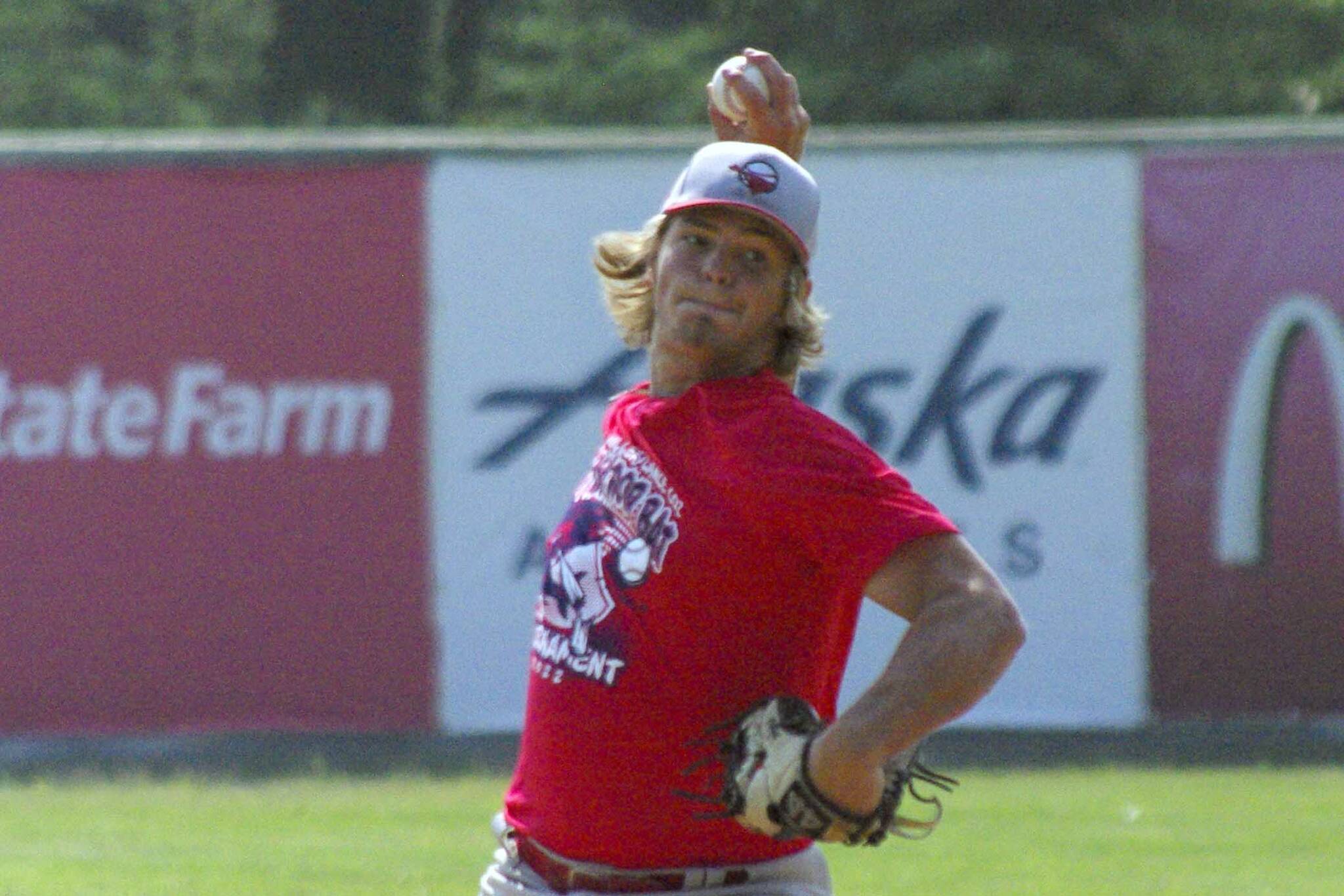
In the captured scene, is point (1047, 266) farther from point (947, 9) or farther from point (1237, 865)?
point (947, 9)

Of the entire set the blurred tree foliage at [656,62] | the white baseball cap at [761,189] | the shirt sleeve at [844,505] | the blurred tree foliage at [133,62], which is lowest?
the blurred tree foliage at [133,62]

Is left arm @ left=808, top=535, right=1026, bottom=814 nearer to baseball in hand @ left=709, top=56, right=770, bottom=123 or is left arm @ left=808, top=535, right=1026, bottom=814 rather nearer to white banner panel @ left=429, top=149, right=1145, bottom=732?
baseball in hand @ left=709, top=56, right=770, bottom=123

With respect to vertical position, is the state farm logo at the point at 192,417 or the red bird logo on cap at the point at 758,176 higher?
the red bird logo on cap at the point at 758,176

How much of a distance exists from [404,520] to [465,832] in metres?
2.46

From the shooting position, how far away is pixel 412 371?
10.8 meters

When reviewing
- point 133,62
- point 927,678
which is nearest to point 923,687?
point 927,678

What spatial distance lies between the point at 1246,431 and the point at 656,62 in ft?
49.5

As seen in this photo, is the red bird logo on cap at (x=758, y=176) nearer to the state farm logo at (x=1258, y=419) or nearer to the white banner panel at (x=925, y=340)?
the white banner panel at (x=925, y=340)

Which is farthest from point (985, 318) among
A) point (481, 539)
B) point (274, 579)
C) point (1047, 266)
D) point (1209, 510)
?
point (274, 579)

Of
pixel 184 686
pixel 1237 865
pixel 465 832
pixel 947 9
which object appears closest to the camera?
pixel 1237 865

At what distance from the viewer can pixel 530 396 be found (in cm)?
1080

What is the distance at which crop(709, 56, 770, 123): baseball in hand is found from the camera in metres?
4.44

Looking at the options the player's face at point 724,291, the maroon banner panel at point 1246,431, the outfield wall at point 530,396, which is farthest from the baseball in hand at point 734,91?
the maroon banner panel at point 1246,431

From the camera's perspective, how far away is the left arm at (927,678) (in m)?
3.07
